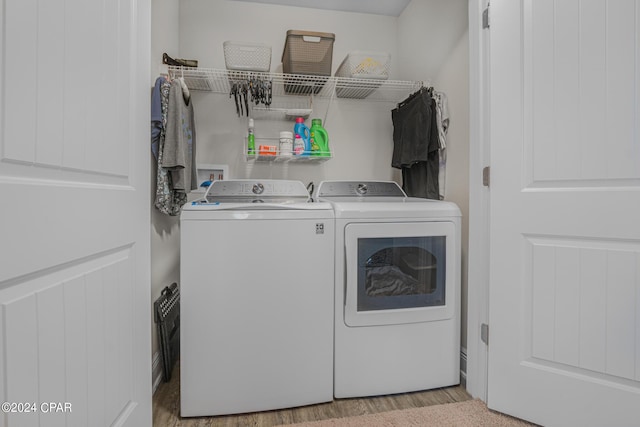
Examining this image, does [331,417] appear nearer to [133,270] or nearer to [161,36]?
[133,270]

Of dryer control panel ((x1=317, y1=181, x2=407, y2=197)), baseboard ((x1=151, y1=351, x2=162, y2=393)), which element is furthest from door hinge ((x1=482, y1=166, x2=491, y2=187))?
baseboard ((x1=151, y1=351, x2=162, y2=393))

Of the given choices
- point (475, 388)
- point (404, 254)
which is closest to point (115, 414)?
point (404, 254)

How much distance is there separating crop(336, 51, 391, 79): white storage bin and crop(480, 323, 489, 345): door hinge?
1.60m

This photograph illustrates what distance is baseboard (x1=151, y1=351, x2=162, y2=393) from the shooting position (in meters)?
1.63

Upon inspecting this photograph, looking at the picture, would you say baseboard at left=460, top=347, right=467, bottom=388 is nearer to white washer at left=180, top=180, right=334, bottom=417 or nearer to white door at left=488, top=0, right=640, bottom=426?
white door at left=488, top=0, right=640, bottom=426

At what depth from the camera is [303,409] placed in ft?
4.93

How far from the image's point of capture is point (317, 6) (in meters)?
2.44

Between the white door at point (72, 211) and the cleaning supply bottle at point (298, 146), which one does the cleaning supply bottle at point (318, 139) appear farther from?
the white door at point (72, 211)

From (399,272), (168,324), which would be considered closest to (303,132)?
(399,272)

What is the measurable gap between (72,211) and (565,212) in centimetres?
163

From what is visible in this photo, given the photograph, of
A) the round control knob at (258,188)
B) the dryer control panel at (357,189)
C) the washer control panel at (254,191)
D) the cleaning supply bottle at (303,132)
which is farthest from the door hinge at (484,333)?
the cleaning supply bottle at (303,132)

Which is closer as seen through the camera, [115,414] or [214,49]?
[115,414]

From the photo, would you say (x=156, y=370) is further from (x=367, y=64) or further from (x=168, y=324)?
(x=367, y=64)

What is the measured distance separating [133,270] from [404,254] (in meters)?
1.21
